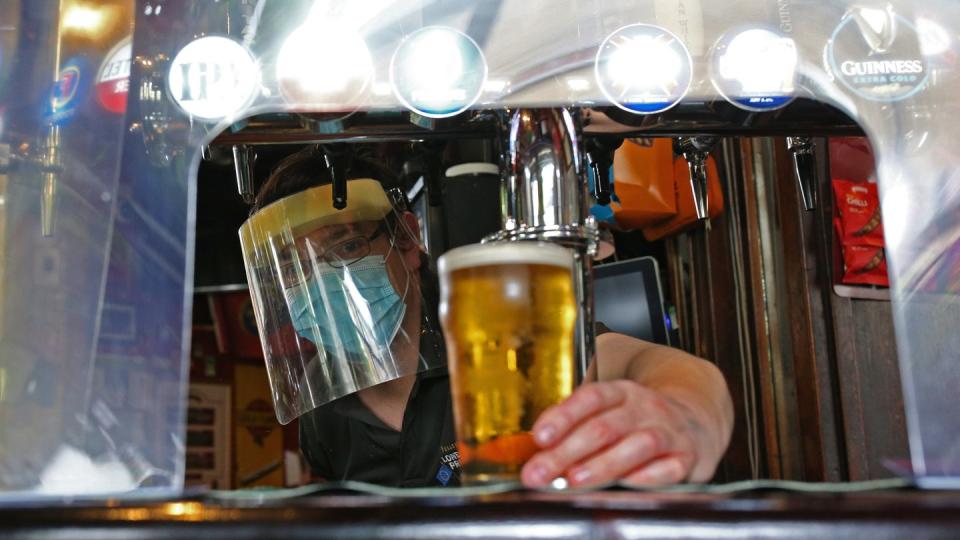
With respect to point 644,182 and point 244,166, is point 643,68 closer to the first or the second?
point 244,166

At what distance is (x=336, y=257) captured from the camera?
5.61 feet

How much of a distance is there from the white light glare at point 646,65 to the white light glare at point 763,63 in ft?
0.18

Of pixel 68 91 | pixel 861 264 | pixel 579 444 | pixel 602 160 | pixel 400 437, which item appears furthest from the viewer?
pixel 861 264

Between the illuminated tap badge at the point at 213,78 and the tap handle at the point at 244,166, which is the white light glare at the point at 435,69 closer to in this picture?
the illuminated tap badge at the point at 213,78

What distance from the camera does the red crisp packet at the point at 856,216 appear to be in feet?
7.52

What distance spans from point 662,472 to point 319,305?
1048 mm

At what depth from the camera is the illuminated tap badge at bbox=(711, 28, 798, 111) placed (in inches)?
36.5

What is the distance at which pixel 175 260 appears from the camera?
2.62ft

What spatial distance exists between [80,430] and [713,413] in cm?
61

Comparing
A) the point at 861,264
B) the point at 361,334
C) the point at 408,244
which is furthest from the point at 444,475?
the point at 861,264

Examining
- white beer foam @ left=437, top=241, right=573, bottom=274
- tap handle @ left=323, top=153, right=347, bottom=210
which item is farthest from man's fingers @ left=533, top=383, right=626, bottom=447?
tap handle @ left=323, top=153, right=347, bottom=210

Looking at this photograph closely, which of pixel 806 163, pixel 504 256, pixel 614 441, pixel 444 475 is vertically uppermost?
pixel 806 163

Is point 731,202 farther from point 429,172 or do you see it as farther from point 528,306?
point 528,306

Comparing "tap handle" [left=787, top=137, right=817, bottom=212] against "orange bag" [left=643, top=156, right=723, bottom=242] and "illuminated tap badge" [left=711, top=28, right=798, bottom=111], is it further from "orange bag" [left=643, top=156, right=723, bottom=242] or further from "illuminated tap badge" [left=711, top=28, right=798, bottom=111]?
"orange bag" [left=643, top=156, right=723, bottom=242]
